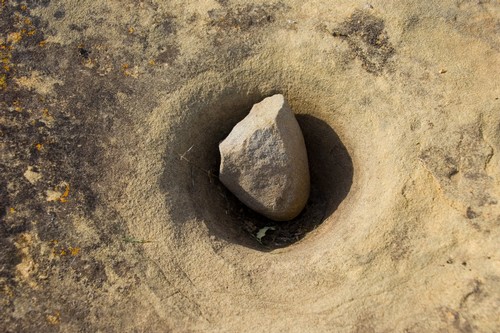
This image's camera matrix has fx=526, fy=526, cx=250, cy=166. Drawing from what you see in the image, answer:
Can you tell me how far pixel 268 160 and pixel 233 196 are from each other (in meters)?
0.60

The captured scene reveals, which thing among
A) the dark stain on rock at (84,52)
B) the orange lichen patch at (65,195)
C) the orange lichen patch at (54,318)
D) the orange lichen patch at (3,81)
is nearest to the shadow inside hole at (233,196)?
the orange lichen patch at (65,195)

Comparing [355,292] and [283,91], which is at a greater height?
[283,91]

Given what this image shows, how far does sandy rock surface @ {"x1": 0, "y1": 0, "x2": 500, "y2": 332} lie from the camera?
322 centimetres

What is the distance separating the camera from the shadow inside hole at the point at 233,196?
382cm

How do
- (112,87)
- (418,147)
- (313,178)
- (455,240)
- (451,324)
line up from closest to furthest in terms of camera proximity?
(451,324) → (455,240) → (418,147) → (112,87) → (313,178)

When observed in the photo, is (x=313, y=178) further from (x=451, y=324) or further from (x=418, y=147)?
(x=451, y=324)

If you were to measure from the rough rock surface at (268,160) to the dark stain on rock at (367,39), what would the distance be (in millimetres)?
710

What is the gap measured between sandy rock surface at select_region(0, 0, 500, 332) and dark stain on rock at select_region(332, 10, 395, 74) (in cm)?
1

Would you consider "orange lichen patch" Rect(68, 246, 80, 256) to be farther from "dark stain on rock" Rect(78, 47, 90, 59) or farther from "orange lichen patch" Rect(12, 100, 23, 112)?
"dark stain on rock" Rect(78, 47, 90, 59)

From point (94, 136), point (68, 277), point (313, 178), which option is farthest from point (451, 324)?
point (94, 136)

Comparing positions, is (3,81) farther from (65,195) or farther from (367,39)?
(367,39)

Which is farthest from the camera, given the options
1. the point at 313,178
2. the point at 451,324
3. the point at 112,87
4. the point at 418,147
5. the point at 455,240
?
the point at 313,178

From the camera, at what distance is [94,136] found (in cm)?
370

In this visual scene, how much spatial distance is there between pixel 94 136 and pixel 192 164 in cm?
72
